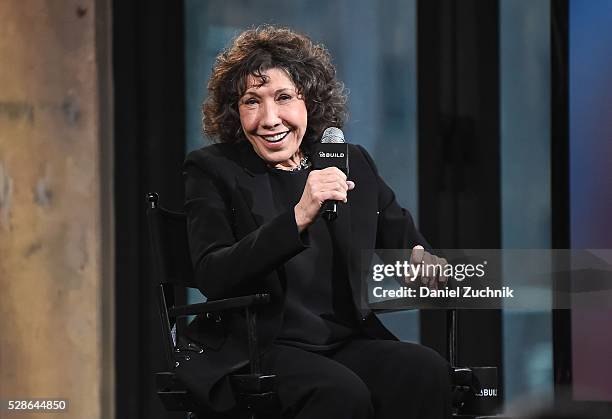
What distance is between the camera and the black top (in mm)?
2072

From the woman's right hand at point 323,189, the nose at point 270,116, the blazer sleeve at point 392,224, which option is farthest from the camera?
the blazer sleeve at point 392,224

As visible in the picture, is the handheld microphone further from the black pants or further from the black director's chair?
the black pants

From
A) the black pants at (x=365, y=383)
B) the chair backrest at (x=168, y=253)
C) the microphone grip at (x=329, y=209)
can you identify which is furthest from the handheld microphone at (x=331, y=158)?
the chair backrest at (x=168, y=253)

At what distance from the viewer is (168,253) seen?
2.23 meters

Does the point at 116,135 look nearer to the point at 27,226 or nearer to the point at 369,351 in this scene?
the point at 27,226

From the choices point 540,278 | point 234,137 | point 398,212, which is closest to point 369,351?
point 398,212

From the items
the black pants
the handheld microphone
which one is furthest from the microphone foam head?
the black pants

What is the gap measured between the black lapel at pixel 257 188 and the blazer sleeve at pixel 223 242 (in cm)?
4

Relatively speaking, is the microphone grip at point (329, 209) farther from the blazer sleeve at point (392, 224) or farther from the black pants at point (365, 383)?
the blazer sleeve at point (392, 224)

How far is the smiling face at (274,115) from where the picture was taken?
2189mm

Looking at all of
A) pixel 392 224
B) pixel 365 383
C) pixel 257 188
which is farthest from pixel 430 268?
pixel 257 188

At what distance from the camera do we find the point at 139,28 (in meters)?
3.68

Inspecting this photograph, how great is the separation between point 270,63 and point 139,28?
1.61 m

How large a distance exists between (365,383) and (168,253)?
1.75 feet
